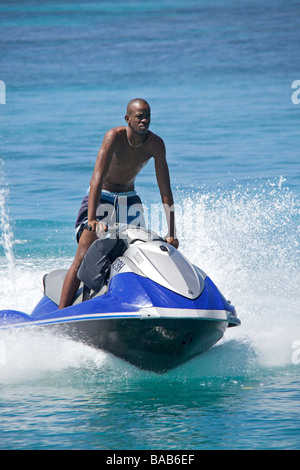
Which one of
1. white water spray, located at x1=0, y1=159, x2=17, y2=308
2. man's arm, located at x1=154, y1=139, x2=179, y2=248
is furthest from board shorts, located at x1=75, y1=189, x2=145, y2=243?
white water spray, located at x1=0, y1=159, x2=17, y2=308

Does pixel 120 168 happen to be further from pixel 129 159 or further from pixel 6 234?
pixel 6 234

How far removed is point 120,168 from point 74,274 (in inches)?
31.5

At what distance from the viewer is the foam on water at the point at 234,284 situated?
5.90m

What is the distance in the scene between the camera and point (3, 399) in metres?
5.54

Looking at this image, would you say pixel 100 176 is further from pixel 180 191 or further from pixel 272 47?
pixel 272 47

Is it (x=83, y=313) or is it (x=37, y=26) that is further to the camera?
(x=37, y=26)

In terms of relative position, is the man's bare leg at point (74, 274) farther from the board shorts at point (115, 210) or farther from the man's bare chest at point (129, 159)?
the man's bare chest at point (129, 159)

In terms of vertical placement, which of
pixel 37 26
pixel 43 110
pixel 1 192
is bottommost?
pixel 1 192

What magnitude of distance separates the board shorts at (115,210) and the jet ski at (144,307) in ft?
0.86

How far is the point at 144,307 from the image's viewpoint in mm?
5207

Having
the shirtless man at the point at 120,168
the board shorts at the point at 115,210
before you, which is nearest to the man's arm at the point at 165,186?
the shirtless man at the point at 120,168

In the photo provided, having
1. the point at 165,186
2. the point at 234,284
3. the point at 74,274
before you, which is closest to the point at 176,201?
the point at 234,284
